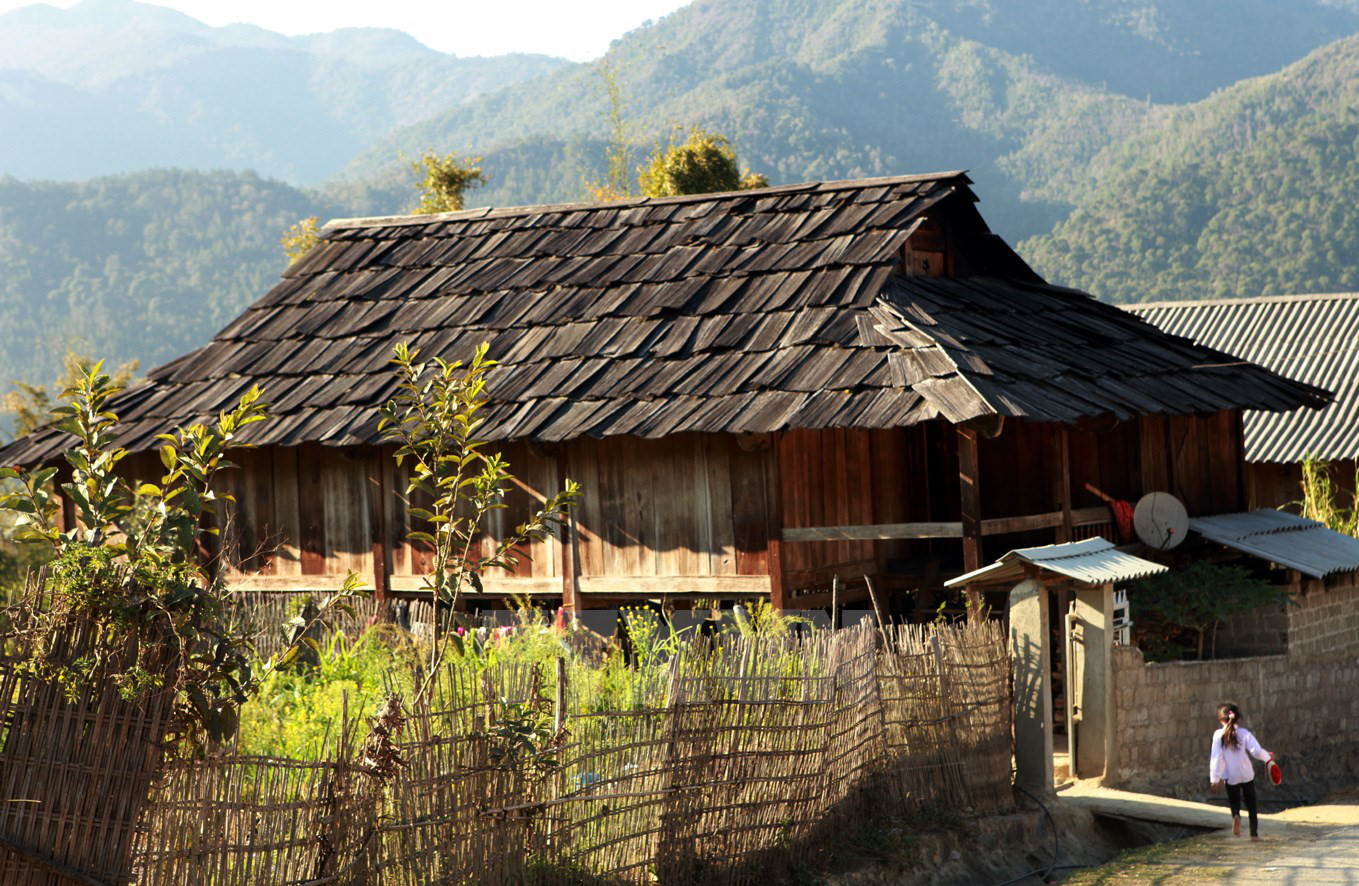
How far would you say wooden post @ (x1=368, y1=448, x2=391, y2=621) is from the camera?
13.9m

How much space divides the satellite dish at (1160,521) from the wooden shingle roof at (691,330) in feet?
2.87

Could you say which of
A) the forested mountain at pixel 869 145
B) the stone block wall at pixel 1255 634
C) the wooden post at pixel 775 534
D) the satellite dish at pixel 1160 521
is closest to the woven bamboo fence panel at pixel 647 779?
the wooden post at pixel 775 534

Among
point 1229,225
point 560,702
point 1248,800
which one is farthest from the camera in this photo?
point 1229,225

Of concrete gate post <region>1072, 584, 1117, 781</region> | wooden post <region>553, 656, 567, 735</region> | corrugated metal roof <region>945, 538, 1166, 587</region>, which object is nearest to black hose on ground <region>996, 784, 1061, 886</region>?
concrete gate post <region>1072, 584, 1117, 781</region>

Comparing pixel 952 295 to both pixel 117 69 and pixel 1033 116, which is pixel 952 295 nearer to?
pixel 1033 116

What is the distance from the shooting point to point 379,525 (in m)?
14.0

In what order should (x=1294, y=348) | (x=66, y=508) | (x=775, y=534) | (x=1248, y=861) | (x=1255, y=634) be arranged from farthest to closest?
(x=1294, y=348) → (x=66, y=508) → (x=1255, y=634) → (x=775, y=534) → (x=1248, y=861)

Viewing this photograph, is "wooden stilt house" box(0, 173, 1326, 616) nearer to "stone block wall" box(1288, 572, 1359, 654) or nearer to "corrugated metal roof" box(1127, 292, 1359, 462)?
"stone block wall" box(1288, 572, 1359, 654)

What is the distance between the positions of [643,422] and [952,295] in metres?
3.51

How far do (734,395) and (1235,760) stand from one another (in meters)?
4.44

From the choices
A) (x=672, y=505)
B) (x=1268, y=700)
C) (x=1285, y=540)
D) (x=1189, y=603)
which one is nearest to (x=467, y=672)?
(x=672, y=505)

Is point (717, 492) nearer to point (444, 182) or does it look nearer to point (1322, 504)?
point (1322, 504)

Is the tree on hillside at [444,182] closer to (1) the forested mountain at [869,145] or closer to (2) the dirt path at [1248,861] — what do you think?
(1) the forested mountain at [869,145]

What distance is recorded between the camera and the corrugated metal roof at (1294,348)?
2411cm
